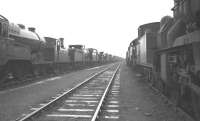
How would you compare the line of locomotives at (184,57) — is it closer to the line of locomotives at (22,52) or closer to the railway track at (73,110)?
the railway track at (73,110)

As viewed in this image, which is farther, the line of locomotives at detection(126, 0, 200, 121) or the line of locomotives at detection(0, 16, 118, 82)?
the line of locomotives at detection(0, 16, 118, 82)


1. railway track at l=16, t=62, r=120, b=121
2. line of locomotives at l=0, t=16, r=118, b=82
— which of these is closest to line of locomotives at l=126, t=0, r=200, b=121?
railway track at l=16, t=62, r=120, b=121

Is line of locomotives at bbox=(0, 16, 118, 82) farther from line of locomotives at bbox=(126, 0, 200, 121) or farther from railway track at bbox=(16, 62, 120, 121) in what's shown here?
line of locomotives at bbox=(126, 0, 200, 121)

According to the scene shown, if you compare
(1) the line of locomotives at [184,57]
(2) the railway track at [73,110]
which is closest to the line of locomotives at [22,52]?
(2) the railway track at [73,110]

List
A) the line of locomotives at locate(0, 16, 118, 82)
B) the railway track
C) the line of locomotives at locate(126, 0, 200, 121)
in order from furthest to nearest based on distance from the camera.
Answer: the line of locomotives at locate(0, 16, 118, 82), the railway track, the line of locomotives at locate(126, 0, 200, 121)

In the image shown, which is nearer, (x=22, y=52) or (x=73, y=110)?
(x=73, y=110)

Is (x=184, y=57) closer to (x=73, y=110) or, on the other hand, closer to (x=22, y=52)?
(x=73, y=110)

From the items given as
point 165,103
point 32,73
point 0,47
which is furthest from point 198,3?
point 32,73

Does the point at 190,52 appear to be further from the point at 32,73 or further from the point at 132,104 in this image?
the point at 32,73

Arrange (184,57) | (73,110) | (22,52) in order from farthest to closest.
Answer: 1. (22,52)
2. (73,110)
3. (184,57)

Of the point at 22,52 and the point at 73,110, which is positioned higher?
the point at 22,52

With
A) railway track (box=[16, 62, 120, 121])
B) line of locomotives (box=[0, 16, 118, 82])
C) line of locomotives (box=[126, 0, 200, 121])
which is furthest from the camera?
line of locomotives (box=[0, 16, 118, 82])

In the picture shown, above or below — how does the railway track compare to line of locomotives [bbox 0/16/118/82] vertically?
below

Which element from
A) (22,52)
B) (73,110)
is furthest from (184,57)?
(22,52)
